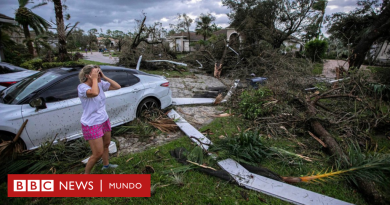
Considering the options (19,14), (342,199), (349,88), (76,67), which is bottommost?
(342,199)

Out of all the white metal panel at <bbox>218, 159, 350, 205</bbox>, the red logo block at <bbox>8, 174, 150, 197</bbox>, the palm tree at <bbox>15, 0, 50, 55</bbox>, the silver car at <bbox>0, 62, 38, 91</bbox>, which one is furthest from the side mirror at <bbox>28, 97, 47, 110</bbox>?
the palm tree at <bbox>15, 0, 50, 55</bbox>

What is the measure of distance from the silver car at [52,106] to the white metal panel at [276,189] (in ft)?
8.49

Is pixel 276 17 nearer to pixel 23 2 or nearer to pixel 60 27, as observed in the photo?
pixel 60 27

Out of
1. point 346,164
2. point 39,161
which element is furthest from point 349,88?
point 39,161

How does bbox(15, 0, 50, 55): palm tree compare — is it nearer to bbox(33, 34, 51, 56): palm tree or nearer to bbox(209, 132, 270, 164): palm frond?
bbox(33, 34, 51, 56): palm tree

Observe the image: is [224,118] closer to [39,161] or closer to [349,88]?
[349,88]

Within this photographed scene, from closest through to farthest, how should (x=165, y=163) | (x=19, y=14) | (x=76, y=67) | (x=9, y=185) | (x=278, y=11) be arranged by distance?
(x=9, y=185) < (x=165, y=163) < (x=76, y=67) < (x=278, y=11) < (x=19, y=14)

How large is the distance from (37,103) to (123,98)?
1544mm

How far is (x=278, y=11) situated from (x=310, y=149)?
1581 centimetres

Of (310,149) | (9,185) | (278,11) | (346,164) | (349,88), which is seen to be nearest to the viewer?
(9,185)

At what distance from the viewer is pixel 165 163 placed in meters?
3.33

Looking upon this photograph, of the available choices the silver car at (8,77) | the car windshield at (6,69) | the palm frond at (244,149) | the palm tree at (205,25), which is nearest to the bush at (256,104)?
the palm frond at (244,149)

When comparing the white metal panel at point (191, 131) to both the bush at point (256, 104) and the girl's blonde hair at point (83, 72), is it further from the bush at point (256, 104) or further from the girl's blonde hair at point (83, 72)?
the girl's blonde hair at point (83, 72)

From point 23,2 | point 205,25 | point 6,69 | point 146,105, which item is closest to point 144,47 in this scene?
point 6,69
